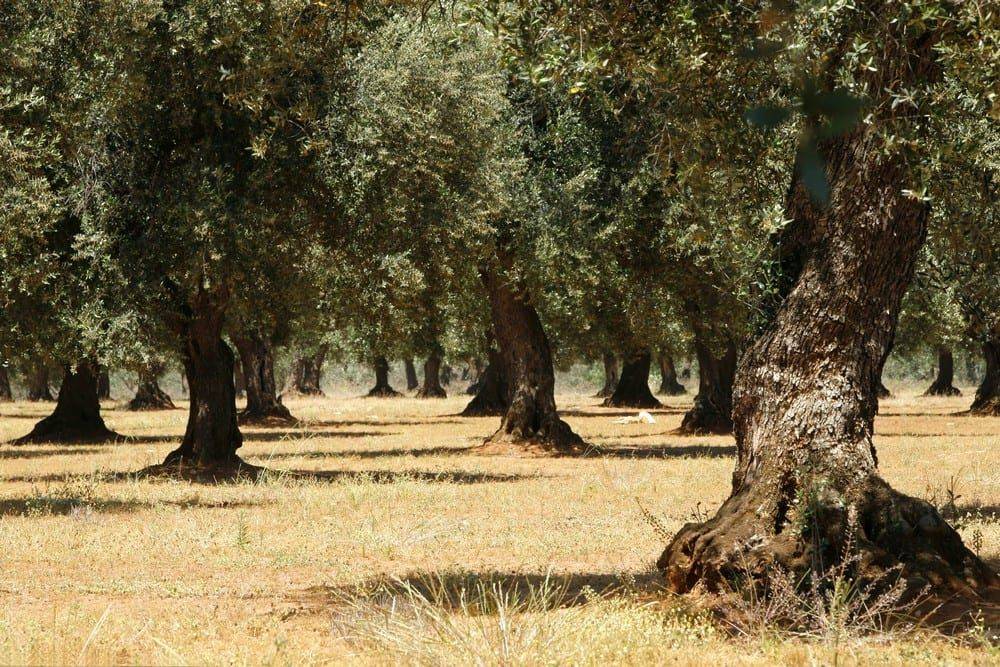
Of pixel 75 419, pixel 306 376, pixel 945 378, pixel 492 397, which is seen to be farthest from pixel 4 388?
pixel 945 378

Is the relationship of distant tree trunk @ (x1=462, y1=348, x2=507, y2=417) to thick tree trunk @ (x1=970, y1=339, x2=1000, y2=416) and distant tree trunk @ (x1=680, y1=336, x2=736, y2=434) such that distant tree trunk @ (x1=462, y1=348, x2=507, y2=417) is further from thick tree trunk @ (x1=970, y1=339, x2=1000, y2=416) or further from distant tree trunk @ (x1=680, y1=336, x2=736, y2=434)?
thick tree trunk @ (x1=970, y1=339, x2=1000, y2=416)

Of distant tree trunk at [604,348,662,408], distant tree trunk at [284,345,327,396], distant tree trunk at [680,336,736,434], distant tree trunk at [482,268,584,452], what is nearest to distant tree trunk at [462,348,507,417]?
distant tree trunk at [604,348,662,408]

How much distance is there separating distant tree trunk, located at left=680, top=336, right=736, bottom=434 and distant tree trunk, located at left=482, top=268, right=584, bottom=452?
8.15 metres

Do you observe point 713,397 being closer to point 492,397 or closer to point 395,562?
point 492,397

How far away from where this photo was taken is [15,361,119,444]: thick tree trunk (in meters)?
35.3

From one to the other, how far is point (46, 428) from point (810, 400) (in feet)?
99.6

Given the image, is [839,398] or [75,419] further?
[75,419]

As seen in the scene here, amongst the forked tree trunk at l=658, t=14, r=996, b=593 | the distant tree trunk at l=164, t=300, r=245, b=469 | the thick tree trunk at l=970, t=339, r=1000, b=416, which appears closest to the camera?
the forked tree trunk at l=658, t=14, r=996, b=593

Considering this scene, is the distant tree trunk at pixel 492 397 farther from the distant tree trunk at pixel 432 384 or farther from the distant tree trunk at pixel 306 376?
the distant tree trunk at pixel 432 384

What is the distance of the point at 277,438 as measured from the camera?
121 feet

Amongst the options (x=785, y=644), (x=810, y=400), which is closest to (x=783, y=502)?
(x=810, y=400)

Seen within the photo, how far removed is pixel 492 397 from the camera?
5428cm

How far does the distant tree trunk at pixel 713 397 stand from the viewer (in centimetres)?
3638

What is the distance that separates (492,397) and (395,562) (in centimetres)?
4173
